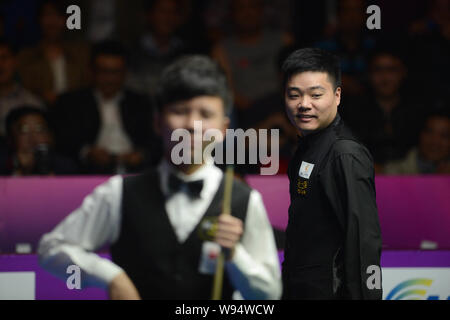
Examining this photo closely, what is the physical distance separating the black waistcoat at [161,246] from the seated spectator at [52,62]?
2.05 metres

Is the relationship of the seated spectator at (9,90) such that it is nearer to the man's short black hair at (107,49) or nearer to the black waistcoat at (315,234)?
the man's short black hair at (107,49)

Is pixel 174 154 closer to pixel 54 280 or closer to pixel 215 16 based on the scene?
pixel 54 280

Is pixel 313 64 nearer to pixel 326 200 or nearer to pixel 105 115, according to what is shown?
pixel 326 200

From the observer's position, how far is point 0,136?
4066mm

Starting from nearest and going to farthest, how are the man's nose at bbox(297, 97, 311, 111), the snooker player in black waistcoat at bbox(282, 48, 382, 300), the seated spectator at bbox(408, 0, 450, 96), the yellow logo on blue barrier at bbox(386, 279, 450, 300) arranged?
1. the snooker player in black waistcoat at bbox(282, 48, 382, 300)
2. the man's nose at bbox(297, 97, 311, 111)
3. the yellow logo on blue barrier at bbox(386, 279, 450, 300)
4. the seated spectator at bbox(408, 0, 450, 96)

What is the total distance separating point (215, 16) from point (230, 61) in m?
0.80

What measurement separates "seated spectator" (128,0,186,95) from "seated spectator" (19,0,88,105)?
35cm

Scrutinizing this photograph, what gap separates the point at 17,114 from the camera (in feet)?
12.7

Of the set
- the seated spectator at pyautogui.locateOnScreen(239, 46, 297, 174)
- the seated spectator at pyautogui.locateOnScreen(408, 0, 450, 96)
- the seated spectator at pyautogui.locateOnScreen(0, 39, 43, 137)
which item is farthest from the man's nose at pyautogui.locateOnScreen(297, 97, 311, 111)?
the seated spectator at pyautogui.locateOnScreen(0, 39, 43, 137)

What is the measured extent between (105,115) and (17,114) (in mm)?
501

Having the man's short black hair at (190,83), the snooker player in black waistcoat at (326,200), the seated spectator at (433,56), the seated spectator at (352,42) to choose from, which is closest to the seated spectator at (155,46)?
the seated spectator at (352,42)

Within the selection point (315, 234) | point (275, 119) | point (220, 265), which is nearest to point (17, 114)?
point (275, 119)

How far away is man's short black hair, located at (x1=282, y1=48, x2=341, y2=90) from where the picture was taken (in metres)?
2.51

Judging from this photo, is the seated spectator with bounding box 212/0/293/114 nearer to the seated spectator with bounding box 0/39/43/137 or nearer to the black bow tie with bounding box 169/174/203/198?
the seated spectator with bounding box 0/39/43/137
